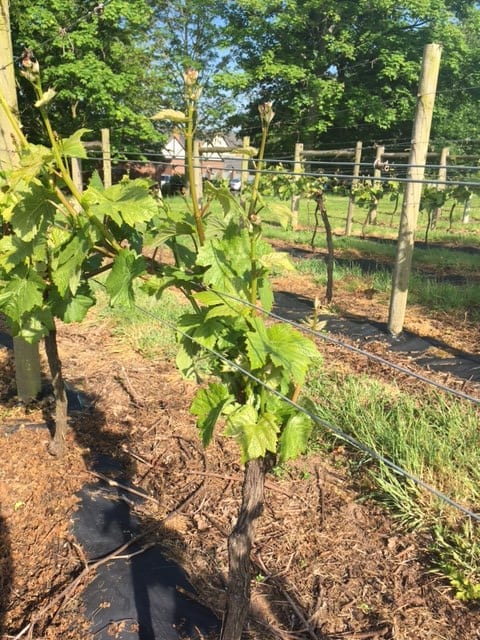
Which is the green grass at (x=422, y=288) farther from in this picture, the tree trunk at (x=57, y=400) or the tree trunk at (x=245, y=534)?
the tree trunk at (x=245, y=534)

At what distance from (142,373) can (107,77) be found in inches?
671

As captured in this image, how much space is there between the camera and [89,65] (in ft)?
58.0

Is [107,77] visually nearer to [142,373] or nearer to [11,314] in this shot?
[142,373]

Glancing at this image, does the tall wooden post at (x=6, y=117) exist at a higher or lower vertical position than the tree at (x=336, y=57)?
lower

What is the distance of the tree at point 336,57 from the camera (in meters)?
22.6

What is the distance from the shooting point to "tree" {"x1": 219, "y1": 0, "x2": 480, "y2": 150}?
22.6 metres

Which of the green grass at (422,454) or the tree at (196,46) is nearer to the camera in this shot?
the green grass at (422,454)

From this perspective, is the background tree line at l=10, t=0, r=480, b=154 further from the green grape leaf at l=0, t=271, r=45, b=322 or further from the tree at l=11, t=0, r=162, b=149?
the green grape leaf at l=0, t=271, r=45, b=322

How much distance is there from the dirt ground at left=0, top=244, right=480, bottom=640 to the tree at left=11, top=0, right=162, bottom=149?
14.7 m

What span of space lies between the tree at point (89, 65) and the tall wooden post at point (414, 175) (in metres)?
13.6

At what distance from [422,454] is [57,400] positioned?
2076 mm

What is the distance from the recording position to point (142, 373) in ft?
13.7

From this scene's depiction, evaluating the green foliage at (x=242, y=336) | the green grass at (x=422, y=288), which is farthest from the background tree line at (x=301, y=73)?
the green foliage at (x=242, y=336)

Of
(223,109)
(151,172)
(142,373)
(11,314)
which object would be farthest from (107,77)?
(11,314)
